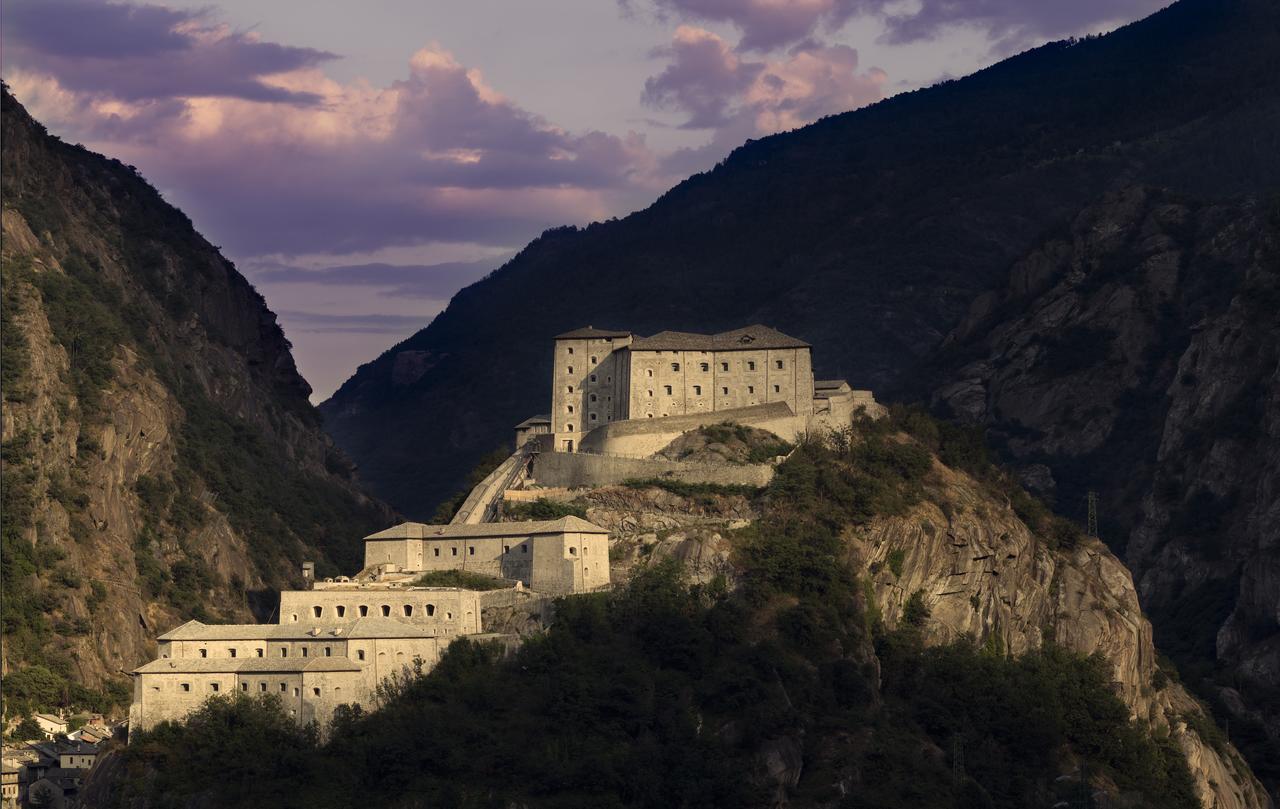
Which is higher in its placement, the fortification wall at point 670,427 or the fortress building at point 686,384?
the fortress building at point 686,384

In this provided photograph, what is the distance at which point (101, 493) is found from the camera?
168 metres

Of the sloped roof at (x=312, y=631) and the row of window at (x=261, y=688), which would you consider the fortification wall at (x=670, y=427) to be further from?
the row of window at (x=261, y=688)

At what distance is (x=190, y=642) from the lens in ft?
363

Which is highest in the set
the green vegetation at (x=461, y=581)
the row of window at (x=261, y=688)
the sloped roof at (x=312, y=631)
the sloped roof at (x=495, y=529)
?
the sloped roof at (x=495, y=529)

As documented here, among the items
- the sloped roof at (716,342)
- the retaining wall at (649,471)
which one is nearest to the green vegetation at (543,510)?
the retaining wall at (649,471)

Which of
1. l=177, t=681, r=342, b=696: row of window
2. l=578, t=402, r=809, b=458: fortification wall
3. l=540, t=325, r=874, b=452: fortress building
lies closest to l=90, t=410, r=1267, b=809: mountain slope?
l=177, t=681, r=342, b=696: row of window

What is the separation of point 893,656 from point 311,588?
2775 centimetres

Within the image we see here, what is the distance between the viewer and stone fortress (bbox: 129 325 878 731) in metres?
109

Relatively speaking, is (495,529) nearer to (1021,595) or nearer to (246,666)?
(246,666)

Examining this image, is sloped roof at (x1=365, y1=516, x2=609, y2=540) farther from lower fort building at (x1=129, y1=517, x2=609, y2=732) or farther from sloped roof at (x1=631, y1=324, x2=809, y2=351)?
sloped roof at (x1=631, y1=324, x2=809, y2=351)

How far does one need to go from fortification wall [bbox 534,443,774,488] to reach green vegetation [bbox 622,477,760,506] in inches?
11.5

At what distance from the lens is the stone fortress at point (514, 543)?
357 ft

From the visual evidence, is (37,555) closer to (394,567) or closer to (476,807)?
(394,567)

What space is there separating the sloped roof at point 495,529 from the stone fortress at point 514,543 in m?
0.09
